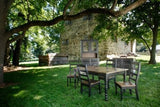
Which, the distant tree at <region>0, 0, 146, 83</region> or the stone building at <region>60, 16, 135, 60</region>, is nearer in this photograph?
the distant tree at <region>0, 0, 146, 83</region>

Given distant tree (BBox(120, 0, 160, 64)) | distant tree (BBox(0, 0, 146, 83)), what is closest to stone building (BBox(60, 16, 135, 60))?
distant tree (BBox(120, 0, 160, 64))

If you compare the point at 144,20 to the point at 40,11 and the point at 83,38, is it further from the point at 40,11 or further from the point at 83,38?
the point at 40,11

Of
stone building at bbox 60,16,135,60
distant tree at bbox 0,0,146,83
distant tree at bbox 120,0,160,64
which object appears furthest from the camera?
stone building at bbox 60,16,135,60

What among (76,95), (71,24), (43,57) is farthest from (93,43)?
(71,24)

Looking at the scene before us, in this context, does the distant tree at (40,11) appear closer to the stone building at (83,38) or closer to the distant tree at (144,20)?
the distant tree at (144,20)

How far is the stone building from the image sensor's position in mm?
14047

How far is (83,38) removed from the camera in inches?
605

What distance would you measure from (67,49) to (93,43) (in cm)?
873

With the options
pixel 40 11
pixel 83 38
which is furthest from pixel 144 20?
pixel 40 11

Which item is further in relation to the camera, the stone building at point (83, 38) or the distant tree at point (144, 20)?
the stone building at point (83, 38)

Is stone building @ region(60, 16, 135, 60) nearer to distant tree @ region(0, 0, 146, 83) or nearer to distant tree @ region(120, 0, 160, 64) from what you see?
distant tree @ region(120, 0, 160, 64)

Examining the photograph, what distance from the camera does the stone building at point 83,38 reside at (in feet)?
46.1

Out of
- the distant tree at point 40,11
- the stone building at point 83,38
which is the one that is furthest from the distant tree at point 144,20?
the stone building at point 83,38

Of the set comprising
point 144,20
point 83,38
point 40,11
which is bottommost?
point 83,38
